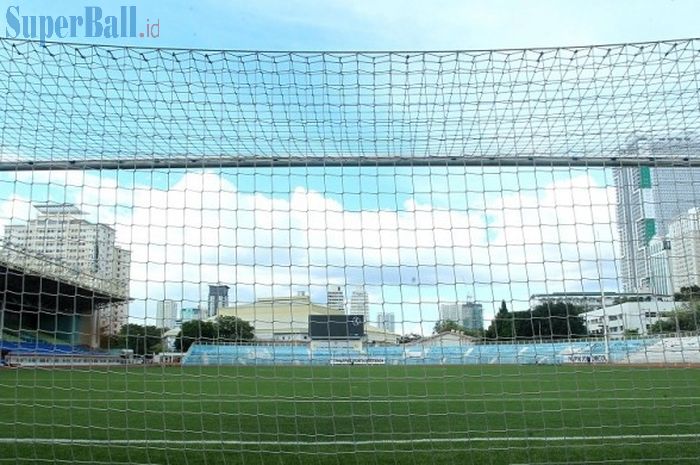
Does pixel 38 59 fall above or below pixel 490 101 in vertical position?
above

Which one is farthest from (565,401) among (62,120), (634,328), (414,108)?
(62,120)

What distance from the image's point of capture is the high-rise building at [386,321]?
491cm

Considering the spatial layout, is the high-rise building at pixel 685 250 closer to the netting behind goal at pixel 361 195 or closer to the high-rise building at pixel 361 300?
the netting behind goal at pixel 361 195

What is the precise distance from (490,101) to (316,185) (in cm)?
149

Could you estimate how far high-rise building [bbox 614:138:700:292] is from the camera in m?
5.08

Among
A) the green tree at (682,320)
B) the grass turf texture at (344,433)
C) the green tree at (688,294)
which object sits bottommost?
the grass turf texture at (344,433)

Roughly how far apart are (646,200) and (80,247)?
4.59 metres

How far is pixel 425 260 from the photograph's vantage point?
→ 500 centimetres

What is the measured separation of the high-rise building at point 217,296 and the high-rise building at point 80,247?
2.18 feet

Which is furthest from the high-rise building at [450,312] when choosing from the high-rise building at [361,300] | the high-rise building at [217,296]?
the high-rise building at [217,296]

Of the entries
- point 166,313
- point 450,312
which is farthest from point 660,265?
point 166,313

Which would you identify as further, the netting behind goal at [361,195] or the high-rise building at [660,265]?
the high-rise building at [660,265]

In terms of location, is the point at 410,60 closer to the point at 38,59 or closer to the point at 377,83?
the point at 377,83

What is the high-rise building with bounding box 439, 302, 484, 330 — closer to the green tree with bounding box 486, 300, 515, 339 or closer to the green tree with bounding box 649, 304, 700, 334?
the green tree with bounding box 486, 300, 515, 339
